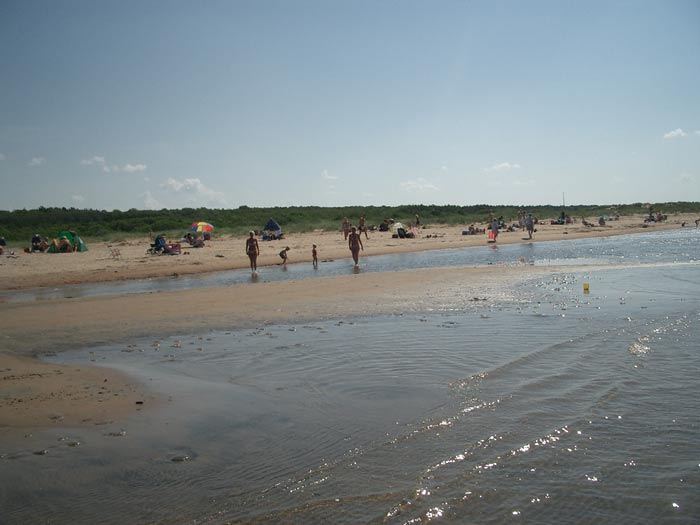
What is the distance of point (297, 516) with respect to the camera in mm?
4309

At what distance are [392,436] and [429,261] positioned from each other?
2189 cm

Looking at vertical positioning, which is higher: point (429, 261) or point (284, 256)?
point (284, 256)

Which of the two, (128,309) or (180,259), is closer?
(128,309)

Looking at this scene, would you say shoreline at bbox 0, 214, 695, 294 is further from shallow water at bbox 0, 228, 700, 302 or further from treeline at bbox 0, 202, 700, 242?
treeline at bbox 0, 202, 700, 242

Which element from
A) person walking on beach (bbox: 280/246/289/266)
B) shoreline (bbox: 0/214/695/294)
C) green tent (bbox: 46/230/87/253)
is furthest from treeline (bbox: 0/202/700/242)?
person walking on beach (bbox: 280/246/289/266)

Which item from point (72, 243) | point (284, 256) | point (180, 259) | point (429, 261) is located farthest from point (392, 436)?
point (72, 243)

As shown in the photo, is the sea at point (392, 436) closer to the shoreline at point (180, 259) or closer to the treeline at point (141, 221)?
the shoreline at point (180, 259)

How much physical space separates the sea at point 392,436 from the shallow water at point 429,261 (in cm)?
1091

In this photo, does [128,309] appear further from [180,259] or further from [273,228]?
[273,228]

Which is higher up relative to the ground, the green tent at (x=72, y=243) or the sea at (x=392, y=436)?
the green tent at (x=72, y=243)

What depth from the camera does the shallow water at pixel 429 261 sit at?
2064 cm

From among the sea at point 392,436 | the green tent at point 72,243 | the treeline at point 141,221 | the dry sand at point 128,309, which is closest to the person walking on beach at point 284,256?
the dry sand at point 128,309

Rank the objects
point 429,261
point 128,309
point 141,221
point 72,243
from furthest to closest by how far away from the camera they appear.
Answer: point 141,221 → point 72,243 → point 429,261 → point 128,309

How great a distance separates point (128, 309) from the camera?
15133mm
